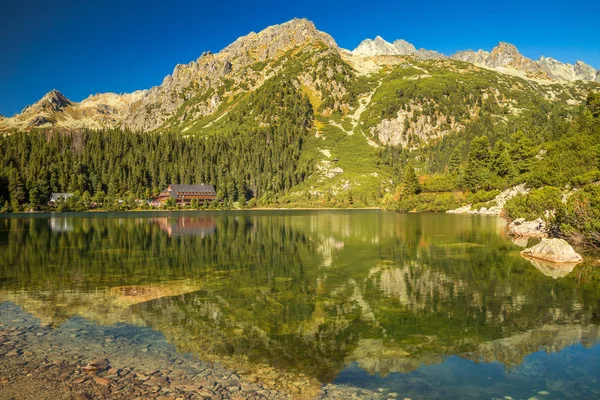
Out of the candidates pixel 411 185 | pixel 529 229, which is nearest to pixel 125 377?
pixel 529 229

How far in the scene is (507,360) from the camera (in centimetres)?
1589

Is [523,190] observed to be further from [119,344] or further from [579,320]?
[119,344]

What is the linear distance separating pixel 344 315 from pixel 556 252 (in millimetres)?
28224

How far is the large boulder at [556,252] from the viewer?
38156 millimetres

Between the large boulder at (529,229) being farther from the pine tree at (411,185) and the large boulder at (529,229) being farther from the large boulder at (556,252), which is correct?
the pine tree at (411,185)

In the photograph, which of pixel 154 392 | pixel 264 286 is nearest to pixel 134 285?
pixel 264 286

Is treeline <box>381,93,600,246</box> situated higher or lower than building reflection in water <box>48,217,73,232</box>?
higher

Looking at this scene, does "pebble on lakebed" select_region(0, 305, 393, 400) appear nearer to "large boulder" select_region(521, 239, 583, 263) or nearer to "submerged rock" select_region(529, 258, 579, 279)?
"submerged rock" select_region(529, 258, 579, 279)

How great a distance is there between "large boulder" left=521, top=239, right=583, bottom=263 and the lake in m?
1.39

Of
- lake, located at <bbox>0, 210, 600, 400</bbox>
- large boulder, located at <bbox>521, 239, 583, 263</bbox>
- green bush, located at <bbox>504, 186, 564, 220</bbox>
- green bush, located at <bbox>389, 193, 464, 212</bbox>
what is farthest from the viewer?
green bush, located at <bbox>389, 193, 464, 212</bbox>

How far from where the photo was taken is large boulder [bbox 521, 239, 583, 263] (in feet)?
125

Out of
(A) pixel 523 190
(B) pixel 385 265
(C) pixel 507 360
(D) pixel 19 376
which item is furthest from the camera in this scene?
(A) pixel 523 190

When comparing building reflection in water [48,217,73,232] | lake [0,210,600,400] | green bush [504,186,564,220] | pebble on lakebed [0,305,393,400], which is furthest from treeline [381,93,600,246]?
building reflection in water [48,217,73,232]

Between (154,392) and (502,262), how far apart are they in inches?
1384
